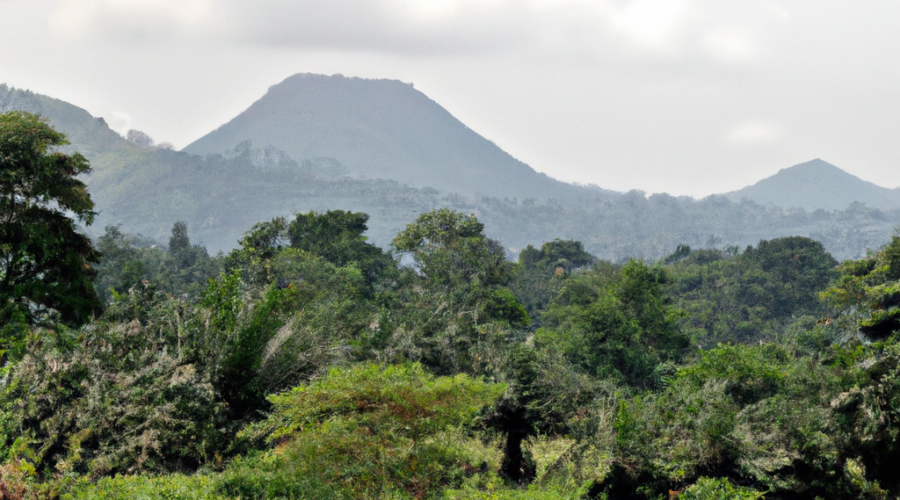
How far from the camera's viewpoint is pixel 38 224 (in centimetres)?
1305

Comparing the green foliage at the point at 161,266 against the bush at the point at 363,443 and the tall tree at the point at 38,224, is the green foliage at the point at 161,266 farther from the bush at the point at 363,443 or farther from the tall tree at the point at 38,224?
the bush at the point at 363,443

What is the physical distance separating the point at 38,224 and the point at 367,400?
30.3 ft

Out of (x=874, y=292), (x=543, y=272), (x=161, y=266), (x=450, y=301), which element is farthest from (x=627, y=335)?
(x=161, y=266)

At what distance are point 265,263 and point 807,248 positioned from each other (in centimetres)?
4047

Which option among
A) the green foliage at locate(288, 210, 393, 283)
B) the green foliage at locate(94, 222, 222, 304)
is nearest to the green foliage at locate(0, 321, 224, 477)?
the green foliage at locate(288, 210, 393, 283)

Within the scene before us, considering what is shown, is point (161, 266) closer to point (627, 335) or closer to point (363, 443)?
point (627, 335)

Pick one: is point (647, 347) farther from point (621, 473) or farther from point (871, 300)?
point (621, 473)

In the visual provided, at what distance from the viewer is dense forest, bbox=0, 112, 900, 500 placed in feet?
29.7

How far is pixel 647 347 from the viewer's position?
21.7 meters

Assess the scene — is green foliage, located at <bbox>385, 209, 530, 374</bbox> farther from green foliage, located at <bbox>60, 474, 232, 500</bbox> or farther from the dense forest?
green foliage, located at <bbox>60, 474, 232, 500</bbox>

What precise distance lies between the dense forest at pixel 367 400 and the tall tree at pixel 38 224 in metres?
0.05

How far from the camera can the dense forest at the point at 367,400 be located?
29.7 feet

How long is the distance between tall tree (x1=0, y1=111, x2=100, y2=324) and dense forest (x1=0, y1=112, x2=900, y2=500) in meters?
0.05

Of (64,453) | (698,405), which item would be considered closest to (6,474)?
(64,453)
